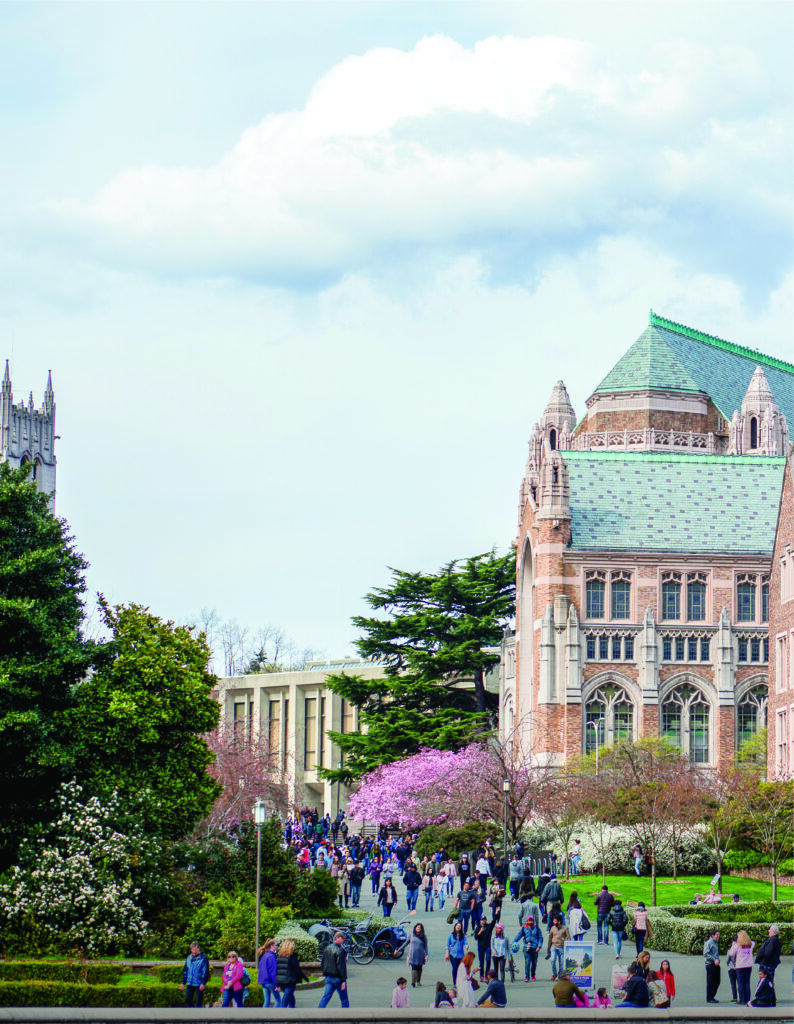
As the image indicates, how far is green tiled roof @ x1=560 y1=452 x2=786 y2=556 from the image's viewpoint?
86062 millimetres

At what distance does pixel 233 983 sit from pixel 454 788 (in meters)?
45.1

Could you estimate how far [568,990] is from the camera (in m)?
27.6

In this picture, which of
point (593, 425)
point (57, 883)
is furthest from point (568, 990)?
point (593, 425)

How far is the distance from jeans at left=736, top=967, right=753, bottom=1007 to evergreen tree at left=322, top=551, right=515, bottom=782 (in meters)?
60.1

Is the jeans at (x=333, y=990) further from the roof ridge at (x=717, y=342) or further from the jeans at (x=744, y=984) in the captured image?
the roof ridge at (x=717, y=342)

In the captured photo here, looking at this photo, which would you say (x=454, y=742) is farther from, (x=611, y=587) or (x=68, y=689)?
(x=68, y=689)

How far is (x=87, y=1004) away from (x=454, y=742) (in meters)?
61.0

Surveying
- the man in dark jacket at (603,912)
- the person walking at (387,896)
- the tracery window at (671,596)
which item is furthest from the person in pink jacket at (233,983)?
the tracery window at (671,596)

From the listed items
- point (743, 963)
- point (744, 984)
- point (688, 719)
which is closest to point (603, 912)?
point (744, 984)

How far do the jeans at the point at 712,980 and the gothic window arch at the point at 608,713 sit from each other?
5372cm

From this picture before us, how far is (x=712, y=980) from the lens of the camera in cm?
3016

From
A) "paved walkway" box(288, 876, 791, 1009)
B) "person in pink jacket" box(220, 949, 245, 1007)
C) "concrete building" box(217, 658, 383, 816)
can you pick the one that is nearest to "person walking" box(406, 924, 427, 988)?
"paved walkway" box(288, 876, 791, 1009)

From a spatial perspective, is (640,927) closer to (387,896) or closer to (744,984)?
(744,984)

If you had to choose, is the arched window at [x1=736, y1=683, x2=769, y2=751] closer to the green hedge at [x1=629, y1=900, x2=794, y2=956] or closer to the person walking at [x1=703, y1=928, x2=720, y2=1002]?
the green hedge at [x1=629, y1=900, x2=794, y2=956]
